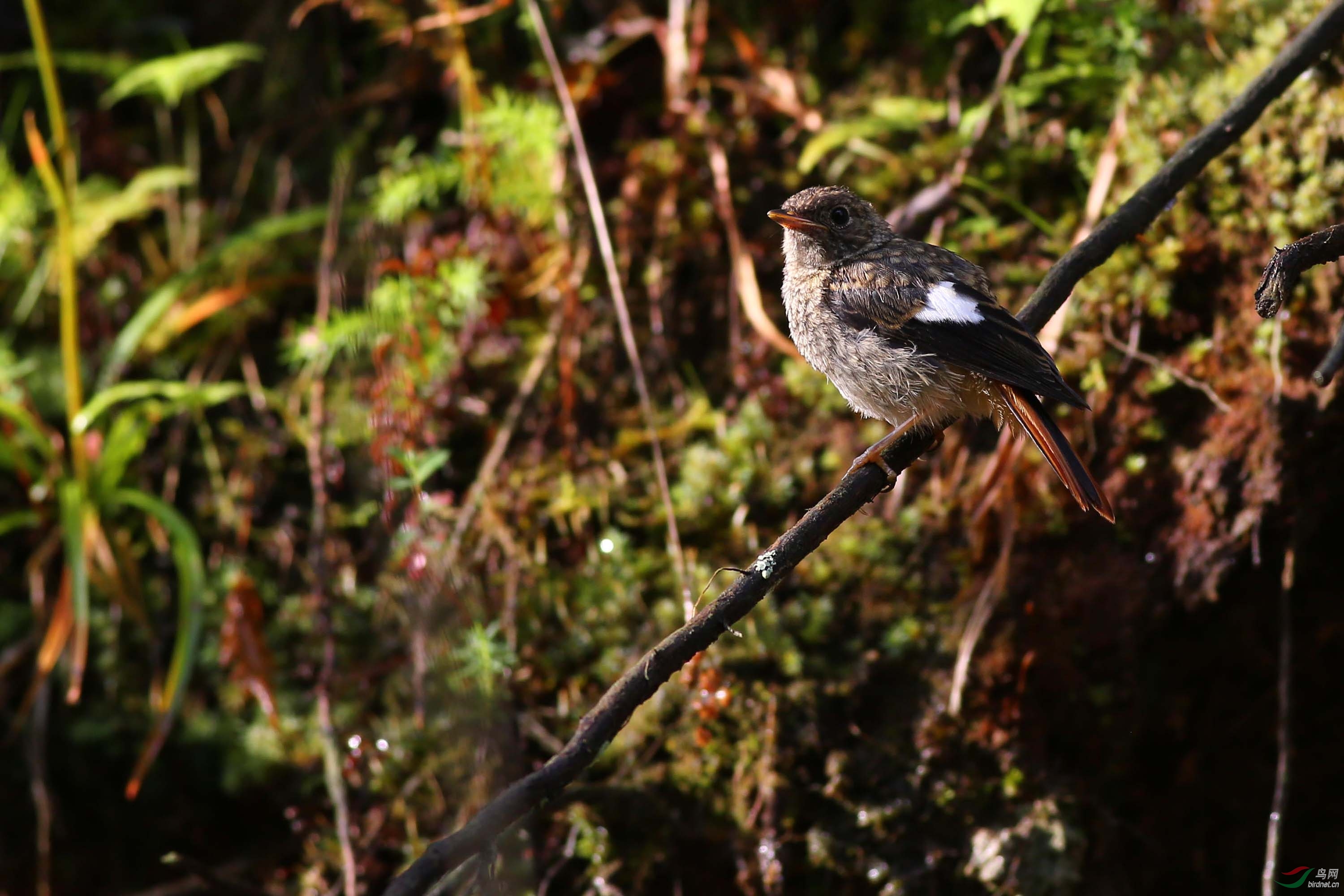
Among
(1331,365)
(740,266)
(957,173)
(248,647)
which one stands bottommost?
(248,647)

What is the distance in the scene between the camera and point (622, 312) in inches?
137

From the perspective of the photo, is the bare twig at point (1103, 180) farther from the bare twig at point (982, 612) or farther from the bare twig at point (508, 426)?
the bare twig at point (508, 426)

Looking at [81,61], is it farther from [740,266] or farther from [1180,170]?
[1180,170]

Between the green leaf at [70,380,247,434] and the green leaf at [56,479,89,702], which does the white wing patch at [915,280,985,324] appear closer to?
the green leaf at [70,380,247,434]

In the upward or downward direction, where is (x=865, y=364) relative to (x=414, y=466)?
upward

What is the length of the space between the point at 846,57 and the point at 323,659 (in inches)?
130

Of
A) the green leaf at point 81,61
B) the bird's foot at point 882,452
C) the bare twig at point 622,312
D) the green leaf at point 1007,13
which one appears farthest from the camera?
the green leaf at point 81,61

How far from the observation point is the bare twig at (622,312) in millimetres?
3262

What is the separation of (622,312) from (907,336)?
3.55ft

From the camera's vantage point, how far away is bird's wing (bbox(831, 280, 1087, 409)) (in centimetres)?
249

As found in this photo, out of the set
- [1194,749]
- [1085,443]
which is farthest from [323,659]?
[1194,749]

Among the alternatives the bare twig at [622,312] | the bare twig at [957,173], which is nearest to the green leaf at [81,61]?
the bare twig at [622,312]

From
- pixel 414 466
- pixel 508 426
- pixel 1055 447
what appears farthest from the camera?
pixel 508 426
